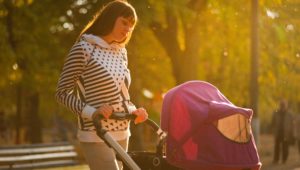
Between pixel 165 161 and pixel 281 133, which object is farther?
pixel 281 133

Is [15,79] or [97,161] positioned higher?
[97,161]

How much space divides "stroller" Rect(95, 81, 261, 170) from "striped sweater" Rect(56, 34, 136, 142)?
0.24m

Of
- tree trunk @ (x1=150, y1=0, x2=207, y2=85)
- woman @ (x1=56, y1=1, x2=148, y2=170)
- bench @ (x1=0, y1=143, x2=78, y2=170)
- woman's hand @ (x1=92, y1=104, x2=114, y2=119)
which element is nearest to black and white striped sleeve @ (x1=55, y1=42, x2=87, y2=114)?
woman @ (x1=56, y1=1, x2=148, y2=170)

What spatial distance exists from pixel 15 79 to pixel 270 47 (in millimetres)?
8135

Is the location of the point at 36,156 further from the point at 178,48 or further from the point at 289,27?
the point at 289,27

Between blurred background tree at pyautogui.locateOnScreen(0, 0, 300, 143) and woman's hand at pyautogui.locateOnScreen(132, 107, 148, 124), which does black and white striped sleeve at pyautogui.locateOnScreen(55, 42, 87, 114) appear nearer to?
woman's hand at pyautogui.locateOnScreen(132, 107, 148, 124)

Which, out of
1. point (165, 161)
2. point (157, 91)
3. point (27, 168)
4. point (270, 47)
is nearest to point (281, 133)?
point (270, 47)

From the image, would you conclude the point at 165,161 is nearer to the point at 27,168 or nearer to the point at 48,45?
the point at 27,168

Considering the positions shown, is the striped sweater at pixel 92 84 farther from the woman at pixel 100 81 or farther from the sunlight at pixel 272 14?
the sunlight at pixel 272 14

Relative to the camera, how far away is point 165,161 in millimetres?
4965

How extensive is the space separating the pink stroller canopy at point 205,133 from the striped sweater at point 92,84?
0.28 m

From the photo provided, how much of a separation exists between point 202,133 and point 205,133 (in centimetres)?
2

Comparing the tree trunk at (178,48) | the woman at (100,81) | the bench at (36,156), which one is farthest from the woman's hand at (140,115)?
the tree trunk at (178,48)

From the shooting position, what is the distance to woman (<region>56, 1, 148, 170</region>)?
189 inches
